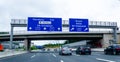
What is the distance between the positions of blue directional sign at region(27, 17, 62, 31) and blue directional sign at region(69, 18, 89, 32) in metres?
2.24

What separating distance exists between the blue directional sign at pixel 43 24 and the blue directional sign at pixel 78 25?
224 centimetres

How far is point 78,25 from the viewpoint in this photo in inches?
2104

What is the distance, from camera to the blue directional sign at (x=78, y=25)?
53031 mm

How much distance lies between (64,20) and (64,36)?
2546 cm

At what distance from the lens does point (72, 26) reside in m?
53.1

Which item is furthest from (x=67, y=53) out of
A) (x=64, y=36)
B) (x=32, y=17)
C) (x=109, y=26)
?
(x=64, y=36)

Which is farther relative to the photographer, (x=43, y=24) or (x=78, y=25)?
(x=78, y=25)

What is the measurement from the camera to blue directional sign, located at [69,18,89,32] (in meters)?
53.0

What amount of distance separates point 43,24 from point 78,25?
695cm

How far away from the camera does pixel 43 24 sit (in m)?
51.8

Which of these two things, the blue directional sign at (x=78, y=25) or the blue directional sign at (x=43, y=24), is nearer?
the blue directional sign at (x=43, y=24)

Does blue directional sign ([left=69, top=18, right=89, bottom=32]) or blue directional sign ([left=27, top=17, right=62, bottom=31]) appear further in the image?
blue directional sign ([left=69, top=18, right=89, bottom=32])

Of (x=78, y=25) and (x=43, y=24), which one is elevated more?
(x=43, y=24)

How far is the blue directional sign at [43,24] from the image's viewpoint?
51156 millimetres
